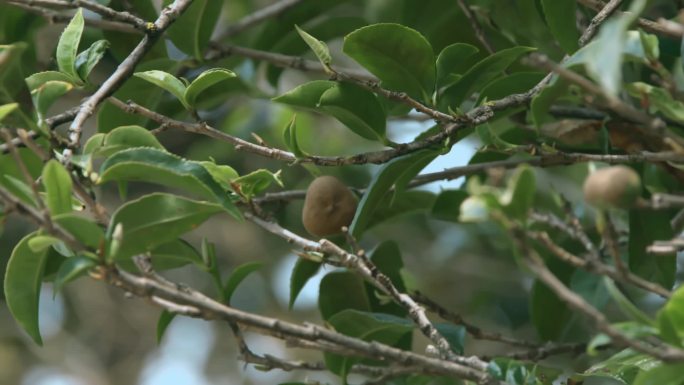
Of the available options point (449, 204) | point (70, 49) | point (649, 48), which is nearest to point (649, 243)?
point (449, 204)

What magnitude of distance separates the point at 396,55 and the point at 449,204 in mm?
383

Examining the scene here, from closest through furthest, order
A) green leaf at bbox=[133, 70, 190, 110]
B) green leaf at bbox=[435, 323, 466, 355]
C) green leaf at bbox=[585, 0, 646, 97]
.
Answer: green leaf at bbox=[585, 0, 646, 97]
green leaf at bbox=[133, 70, 190, 110]
green leaf at bbox=[435, 323, 466, 355]

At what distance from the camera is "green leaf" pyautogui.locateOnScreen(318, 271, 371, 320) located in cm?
135

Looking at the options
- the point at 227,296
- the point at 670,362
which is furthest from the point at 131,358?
the point at 670,362

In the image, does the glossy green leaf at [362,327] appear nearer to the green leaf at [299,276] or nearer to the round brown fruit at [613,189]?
the green leaf at [299,276]

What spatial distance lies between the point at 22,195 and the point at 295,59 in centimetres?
67

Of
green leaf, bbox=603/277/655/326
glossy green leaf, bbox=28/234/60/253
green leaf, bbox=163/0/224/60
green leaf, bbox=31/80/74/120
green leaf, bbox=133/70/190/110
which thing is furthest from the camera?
green leaf, bbox=163/0/224/60

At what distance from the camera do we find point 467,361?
3.11 feet

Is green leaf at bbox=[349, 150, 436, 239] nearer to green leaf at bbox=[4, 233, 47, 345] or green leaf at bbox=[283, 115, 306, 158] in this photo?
green leaf at bbox=[283, 115, 306, 158]

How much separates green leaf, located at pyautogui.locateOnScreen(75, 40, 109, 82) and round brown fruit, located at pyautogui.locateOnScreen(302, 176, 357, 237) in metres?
0.28

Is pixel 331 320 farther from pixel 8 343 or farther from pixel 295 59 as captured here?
pixel 8 343

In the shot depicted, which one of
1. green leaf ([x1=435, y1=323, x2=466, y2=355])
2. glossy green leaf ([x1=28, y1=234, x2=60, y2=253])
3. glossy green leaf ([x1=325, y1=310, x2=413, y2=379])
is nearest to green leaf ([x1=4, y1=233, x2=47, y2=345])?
glossy green leaf ([x1=28, y1=234, x2=60, y2=253])

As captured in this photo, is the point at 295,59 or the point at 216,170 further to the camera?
the point at 295,59

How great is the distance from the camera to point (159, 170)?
95cm
